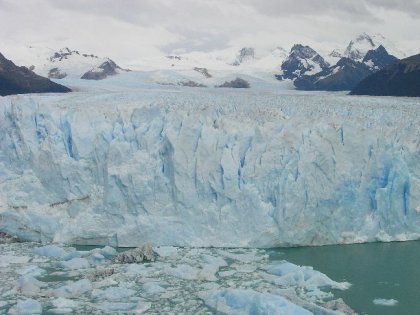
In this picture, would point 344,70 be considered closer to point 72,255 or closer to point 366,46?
point 366,46

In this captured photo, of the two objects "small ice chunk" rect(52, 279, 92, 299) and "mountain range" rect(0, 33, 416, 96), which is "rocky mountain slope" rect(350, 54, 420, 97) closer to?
"mountain range" rect(0, 33, 416, 96)

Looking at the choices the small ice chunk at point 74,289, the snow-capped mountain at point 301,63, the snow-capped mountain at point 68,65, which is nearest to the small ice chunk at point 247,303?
the small ice chunk at point 74,289

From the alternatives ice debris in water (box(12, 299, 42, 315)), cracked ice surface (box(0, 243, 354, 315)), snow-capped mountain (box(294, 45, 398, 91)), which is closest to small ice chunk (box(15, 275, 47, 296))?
cracked ice surface (box(0, 243, 354, 315))

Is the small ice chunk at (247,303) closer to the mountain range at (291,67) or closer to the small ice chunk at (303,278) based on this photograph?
the small ice chunk at (303,278)

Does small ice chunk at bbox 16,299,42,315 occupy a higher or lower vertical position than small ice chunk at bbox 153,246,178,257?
lower

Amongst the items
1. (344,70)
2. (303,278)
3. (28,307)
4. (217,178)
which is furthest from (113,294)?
(344,70)

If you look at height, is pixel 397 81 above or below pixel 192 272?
above

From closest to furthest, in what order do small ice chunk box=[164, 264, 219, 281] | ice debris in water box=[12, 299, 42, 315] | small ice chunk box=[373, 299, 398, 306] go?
ice debris in water box=[12, 299, 42, 315] < small ice chunk box=[373, 299, 398, 306] < small ice chunk box=[164, 264, 219, 281]
